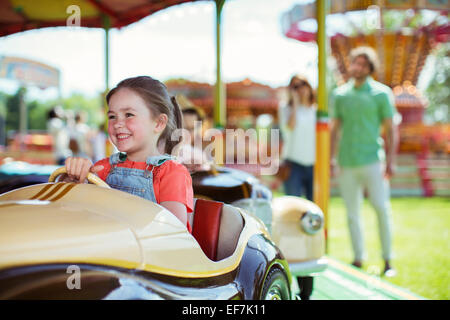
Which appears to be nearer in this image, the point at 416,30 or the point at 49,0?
the point at 49,0

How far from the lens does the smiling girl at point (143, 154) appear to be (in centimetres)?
144

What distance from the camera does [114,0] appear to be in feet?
13.0

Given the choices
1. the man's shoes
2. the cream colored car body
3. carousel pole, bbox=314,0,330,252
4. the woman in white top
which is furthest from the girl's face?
the man's shoes

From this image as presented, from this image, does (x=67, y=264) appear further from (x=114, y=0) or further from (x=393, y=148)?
(x=114, y=0)

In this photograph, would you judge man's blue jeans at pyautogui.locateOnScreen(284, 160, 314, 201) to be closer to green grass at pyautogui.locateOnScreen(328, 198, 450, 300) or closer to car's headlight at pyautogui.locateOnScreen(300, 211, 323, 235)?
green grass at pyautogui.locateOnScreen(328, 198, 450, 300)

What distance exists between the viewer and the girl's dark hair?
1567 millimetres

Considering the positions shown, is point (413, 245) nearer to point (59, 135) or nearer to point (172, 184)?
point (172, 184)

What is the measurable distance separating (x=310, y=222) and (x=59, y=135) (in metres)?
4.79

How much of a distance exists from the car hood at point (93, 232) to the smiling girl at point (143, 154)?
0.22m

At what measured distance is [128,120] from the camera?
1.54m

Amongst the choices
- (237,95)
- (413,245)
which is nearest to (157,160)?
(413,245)

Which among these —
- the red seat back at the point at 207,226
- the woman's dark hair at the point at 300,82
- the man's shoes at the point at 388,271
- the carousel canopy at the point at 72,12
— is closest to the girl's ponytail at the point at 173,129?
the red seat back at the point at 207,226
